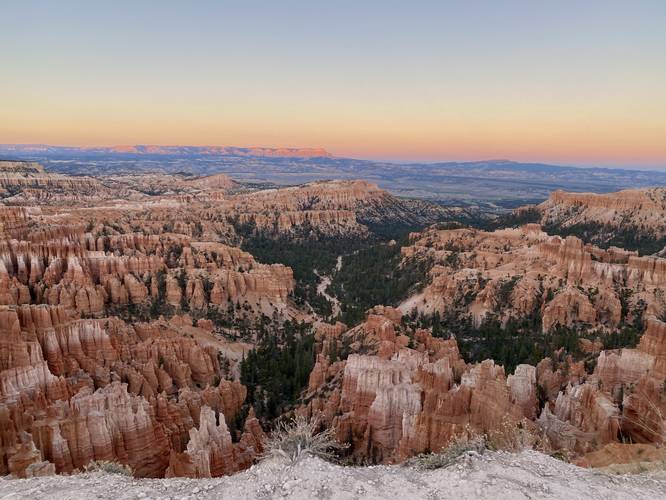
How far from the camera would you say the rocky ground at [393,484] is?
8.80m

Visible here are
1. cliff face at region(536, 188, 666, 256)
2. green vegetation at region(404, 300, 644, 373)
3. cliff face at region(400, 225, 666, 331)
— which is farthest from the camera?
cliff face at region(536, 188, 666, 256)

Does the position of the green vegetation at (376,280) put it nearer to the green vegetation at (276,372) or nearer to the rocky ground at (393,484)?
the green vegetation at (276,372)

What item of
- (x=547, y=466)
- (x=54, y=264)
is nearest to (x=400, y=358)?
(x=547, y=466)

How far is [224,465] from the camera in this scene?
63.7 ft

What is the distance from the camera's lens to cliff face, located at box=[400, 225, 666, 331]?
45.4 meters

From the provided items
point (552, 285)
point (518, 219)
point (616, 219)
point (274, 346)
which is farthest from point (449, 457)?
point (518, 219)

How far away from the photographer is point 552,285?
168 feet

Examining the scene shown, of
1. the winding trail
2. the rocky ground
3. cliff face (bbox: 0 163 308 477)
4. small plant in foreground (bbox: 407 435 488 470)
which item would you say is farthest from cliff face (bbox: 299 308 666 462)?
the winding trail

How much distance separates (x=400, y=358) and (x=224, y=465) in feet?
37.1

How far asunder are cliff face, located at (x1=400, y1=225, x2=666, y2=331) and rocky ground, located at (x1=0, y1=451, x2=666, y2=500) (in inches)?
1524

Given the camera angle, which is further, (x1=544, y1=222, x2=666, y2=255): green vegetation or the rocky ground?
(x1=544, y1=222, x2=666, y2=255): green vegetation

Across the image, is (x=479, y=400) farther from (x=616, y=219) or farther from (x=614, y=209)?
(x=614, y=209)

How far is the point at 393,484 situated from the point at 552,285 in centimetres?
A: 4760

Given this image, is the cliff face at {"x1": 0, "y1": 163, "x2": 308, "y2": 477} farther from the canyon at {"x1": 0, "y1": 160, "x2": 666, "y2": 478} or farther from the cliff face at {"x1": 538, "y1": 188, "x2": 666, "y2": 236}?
the cliff face at {"x1": 538, "y1": 188, "x2": 666, "y2": 236}
